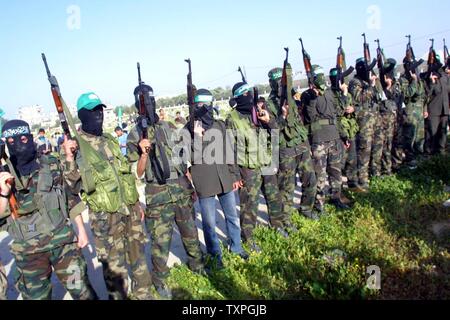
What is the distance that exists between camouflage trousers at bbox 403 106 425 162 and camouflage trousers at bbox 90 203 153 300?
21.0 ft

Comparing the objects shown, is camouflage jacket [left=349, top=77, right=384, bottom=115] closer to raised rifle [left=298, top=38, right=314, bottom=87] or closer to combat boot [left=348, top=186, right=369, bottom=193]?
raised rifle [left=298, top=38, right=314, bottom=87]

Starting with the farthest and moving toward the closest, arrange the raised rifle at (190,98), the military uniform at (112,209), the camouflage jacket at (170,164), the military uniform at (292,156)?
the military uniform at (292,156) < the raised rifle at (190,98) < the camouflage jacket at (170,164) < the military uniform at (112,209)

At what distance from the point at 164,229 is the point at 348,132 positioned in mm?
3895

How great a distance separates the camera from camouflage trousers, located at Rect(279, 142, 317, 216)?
5000 millimetres

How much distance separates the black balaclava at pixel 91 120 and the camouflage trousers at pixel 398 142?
6.47 m

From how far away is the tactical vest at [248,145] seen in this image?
4.43 meters

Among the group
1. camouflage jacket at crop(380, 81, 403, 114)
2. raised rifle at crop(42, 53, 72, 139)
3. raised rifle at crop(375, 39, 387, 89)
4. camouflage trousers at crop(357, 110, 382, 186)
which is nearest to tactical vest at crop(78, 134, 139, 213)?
raised rifle at crop(42, 53, 72, 139)

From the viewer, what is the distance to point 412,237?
4.39 metres

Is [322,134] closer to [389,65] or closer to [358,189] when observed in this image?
[358,189]

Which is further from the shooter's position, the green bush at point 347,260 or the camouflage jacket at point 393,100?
the camouflage jacket at point 393,100

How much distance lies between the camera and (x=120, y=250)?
344cm

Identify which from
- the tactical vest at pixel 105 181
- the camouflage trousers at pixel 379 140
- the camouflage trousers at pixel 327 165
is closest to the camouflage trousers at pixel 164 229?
the tactical vest at pixel 105 181

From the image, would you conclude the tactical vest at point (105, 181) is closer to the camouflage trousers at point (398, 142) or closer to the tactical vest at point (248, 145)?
the tactical vest at point (248, 145)

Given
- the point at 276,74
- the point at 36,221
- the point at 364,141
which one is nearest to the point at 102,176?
the point at 36,221
